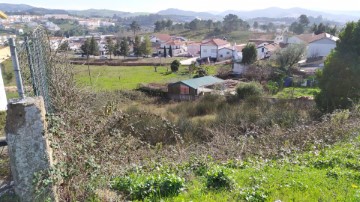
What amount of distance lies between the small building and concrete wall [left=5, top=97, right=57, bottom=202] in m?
20.9

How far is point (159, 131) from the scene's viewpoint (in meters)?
11.8

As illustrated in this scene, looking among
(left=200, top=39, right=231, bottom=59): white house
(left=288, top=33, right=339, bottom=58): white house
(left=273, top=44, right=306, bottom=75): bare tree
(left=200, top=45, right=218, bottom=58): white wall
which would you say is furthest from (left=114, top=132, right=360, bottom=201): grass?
(left=200, top=45, right=218, bottom=58): white wall

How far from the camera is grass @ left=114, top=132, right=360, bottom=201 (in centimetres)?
398

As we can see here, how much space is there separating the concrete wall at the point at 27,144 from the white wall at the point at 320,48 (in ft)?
168

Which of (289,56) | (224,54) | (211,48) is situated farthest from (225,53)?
(289,56)

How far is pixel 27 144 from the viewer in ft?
10.2

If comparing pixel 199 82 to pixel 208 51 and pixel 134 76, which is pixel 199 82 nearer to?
pixel 134 76

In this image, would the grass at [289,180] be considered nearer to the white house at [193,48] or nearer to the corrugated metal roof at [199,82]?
the corrugated metal roof at [199,82]

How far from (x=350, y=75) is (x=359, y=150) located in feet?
36.4

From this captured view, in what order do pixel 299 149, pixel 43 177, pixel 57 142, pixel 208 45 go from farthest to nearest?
pixel 208 45 < pixel 299 149 < pixel 57 142 < pixel 43 177

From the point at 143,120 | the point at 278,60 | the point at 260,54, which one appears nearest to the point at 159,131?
the point at 143,120

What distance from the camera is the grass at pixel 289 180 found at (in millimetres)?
3977

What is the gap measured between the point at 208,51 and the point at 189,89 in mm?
31714

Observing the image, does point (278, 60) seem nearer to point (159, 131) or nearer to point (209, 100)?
point (209, 100)
